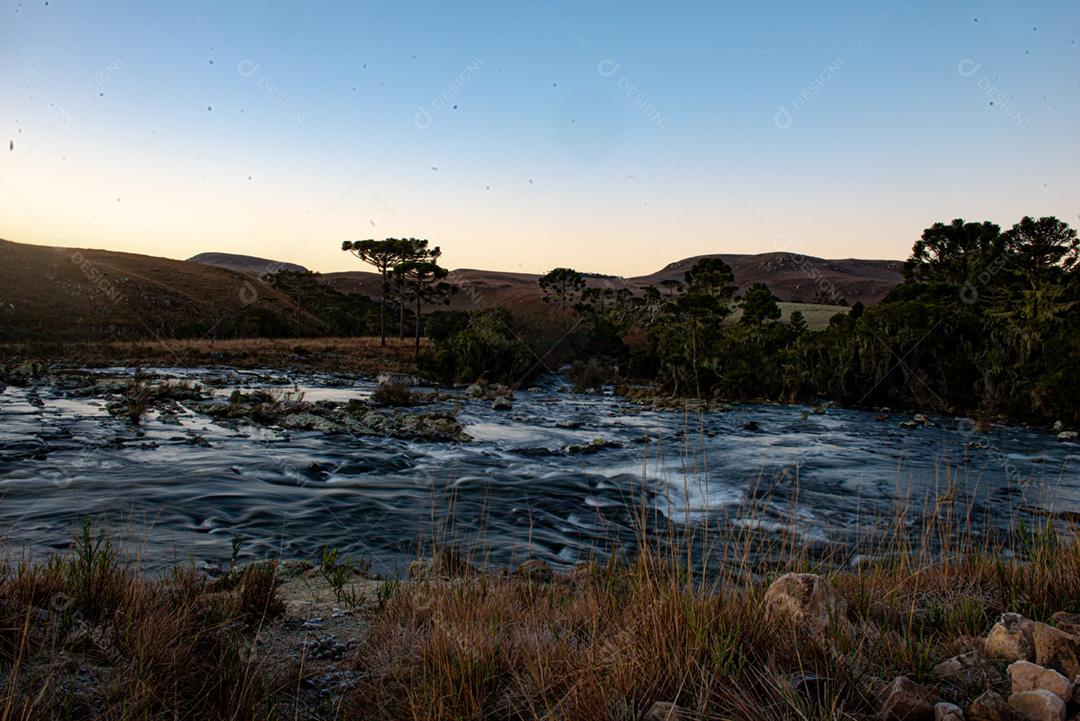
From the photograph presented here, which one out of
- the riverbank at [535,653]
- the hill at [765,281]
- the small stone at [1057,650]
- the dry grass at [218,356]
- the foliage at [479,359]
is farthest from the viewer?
the hill at [765,281]

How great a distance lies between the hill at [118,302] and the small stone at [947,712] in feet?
185

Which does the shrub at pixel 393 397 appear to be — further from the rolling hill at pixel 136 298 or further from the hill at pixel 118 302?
the hill at pixel 118 302

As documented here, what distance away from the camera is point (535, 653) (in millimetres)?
3053

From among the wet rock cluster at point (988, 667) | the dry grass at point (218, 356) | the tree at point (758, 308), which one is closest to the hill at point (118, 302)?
the dry grass at point (218, 356)

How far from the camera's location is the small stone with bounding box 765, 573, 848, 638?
3.21 m

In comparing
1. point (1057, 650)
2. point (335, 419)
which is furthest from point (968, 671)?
point (335, 419)

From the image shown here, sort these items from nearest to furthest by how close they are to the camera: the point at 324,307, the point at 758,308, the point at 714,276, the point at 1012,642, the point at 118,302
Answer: the point at 1012,642 → the point at 758,308 → the point at 714,276 → the point at 118,302 → the point at 324,307

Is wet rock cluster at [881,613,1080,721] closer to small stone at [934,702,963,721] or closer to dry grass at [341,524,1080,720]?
small stone at [934,702,963,721]

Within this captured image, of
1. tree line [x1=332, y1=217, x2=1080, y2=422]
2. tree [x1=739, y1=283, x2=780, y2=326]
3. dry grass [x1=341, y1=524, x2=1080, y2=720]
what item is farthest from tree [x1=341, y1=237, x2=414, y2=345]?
dry grass [x1=341, y1=524, x2=1080, y2=720]

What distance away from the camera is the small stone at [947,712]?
2309 millimetres

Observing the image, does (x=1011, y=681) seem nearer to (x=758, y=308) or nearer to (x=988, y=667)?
(x=988, y=667)

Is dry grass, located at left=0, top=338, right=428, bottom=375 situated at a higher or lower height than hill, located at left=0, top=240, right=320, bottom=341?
lower

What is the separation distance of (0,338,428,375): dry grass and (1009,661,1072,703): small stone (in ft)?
122

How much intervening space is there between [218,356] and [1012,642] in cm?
4453
